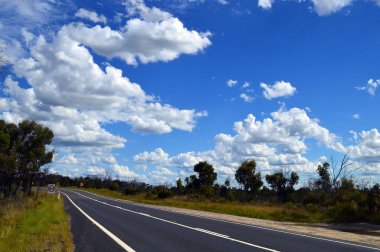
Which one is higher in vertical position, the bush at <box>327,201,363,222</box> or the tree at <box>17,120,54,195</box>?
the tree at <box>17,120,54,195</box>

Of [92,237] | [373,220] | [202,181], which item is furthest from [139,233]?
[202,181]

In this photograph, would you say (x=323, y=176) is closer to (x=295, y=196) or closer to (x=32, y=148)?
(x=295, y=196)

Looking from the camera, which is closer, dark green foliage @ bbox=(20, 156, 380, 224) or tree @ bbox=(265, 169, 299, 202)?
dark green foliage @ bbox=(20, 156, 380, 224)

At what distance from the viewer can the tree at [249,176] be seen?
64.1 meters

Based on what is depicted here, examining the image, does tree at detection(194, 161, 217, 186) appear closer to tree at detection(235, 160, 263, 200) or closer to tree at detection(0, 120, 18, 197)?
tree at detection(235, 160, 263, 200)

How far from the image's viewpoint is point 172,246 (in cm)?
1370

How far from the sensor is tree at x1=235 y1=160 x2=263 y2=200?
2525 inches

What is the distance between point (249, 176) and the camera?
64188mm

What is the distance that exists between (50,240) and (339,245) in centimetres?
923

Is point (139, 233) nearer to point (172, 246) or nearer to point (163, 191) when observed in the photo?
point (172, 246)

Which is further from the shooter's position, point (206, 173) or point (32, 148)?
point (206, 173)

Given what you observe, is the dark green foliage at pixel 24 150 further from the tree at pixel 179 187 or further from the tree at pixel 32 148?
the tree at pixel 179 187

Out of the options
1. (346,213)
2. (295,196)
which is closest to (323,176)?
(295,196)

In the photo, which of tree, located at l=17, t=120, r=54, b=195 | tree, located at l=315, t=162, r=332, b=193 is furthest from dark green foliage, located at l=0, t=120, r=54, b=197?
tree, located at l=315, t=162, r=332, b=193
